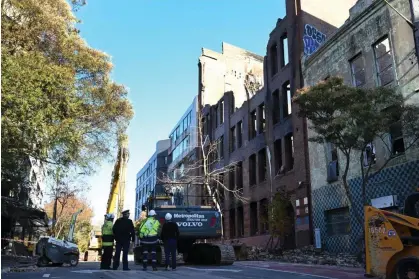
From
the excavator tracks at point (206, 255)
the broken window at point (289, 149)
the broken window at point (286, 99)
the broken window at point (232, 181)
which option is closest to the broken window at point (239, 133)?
the broken window at point (232, 181)

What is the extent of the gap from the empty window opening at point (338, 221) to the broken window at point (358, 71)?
20.2 feet

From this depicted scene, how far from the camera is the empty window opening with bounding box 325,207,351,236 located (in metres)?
20.7

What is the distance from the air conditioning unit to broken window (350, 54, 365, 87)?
5.64 meters

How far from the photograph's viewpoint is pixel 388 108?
15625 mm

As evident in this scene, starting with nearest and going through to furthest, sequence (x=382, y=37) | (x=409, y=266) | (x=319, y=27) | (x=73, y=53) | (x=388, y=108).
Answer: (x=409, y=266), (x=388, y=108), (x=73, y=53), (x=382, y=37), (x=319, y=27)

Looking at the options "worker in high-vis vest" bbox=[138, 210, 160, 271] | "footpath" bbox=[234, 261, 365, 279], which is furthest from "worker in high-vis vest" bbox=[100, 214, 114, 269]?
"footpath" bbox=[234, 261, 365, 279]

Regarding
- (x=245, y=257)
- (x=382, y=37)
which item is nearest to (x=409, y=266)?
(x=382, y=37)

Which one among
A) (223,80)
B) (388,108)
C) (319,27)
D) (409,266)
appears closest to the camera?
(409,266)

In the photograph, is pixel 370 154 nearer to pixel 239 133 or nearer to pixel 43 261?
pixel 43 261

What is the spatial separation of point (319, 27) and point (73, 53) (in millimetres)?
16406

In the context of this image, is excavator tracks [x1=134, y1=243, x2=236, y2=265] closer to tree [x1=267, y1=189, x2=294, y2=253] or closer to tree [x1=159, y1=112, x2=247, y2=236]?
tree [x1=267, y1=189, x2=294, y2=253]

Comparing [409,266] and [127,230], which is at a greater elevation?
[127,230]

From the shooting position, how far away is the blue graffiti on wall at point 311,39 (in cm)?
2639

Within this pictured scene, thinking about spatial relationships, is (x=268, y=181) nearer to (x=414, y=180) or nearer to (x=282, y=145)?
(x=282, y=145)
